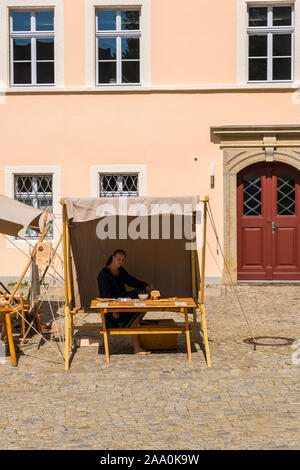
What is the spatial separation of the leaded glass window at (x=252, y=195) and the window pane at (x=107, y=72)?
3473 mm

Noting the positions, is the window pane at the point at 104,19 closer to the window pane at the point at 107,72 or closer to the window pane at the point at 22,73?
the window pane at the point at 107,72

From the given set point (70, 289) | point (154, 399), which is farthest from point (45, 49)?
point (154, 399)

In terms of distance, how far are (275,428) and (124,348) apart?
355 cm

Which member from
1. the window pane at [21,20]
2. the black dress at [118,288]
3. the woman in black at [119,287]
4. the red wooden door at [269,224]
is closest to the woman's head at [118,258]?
the woman in black at [119,287]

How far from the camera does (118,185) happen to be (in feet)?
49.6

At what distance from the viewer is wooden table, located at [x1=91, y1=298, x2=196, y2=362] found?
8219 millimetres

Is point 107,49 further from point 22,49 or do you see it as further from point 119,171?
point 119,171

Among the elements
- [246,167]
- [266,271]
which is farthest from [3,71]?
[266,271]

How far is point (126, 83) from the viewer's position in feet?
49.6

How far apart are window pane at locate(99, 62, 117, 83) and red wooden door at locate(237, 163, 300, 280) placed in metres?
3.36

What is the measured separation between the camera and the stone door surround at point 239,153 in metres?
14.7

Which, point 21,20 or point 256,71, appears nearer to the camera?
point 256,71

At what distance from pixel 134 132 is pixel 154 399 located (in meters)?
9.04

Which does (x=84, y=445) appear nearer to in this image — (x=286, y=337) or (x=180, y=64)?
(x=286, y=337)
